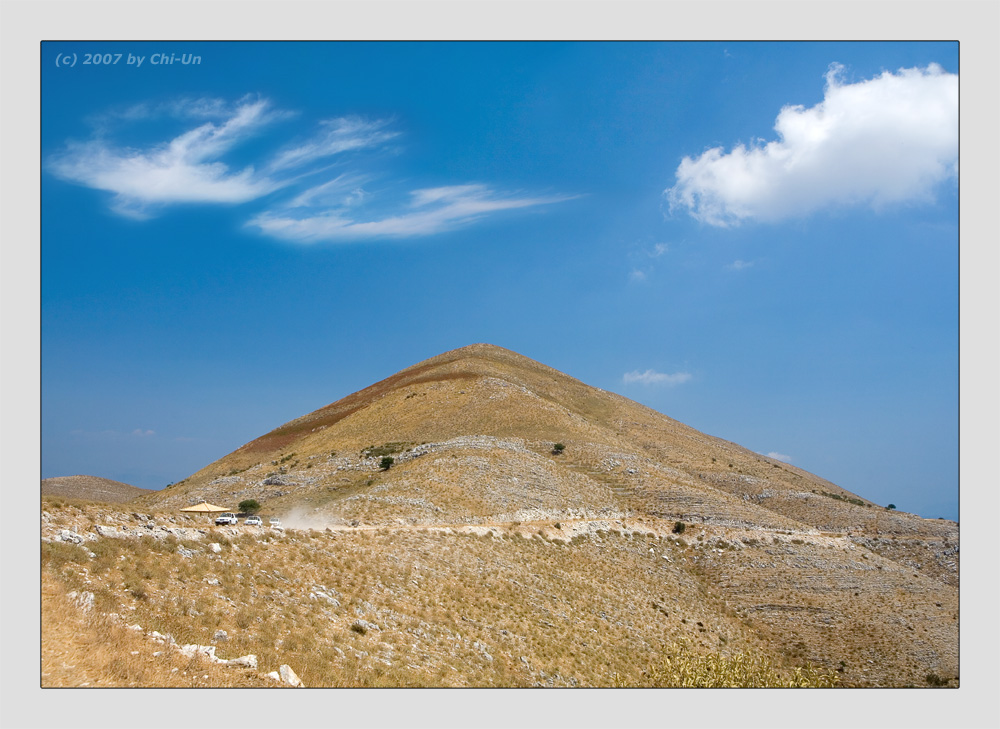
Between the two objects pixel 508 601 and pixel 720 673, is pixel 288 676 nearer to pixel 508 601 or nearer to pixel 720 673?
pixel 508 601

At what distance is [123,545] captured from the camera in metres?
21.5

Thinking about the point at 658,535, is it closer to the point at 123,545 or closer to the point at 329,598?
the point at 329,598

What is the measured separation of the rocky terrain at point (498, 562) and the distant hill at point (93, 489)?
13.5 metres

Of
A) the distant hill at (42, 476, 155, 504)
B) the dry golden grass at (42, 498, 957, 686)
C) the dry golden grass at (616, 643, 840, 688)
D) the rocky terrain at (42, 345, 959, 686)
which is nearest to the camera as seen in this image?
the dry golden grass at (42, 498, 957, 686)

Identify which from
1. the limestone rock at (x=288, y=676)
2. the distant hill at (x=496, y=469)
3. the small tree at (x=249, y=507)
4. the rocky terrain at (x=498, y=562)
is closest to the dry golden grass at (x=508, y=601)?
the rocky terrain at (x=498, y=562)

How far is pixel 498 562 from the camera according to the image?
38000 millimetres

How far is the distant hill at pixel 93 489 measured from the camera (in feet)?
282

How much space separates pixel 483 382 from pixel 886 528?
56.3 metres

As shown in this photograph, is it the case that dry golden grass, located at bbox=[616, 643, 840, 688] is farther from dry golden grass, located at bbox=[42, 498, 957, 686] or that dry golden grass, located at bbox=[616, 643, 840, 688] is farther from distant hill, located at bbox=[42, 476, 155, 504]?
distant hill, located at bbox=[42, 476, 155, 504]

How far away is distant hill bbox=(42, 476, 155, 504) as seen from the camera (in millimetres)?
85869

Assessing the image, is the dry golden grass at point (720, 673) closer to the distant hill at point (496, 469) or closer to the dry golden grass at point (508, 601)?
the dry golden grass at point (508, 601)

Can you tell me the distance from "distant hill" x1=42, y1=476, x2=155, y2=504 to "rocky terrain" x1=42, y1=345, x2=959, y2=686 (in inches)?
530

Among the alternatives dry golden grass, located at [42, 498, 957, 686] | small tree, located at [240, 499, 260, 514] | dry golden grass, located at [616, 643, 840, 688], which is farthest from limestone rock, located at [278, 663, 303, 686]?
small tree, located at [240, 499, 260, 514]

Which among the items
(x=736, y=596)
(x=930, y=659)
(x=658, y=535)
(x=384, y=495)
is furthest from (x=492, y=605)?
(x=930, y=659)
